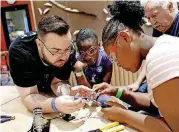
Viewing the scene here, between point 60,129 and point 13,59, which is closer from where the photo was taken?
point 60,129

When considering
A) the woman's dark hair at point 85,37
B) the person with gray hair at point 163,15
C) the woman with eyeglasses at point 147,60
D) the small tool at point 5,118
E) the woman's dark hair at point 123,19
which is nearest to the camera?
the woman with eyeglasses at point 147,60

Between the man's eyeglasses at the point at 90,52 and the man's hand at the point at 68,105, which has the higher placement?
the man's eyeglasses at the point at 90,52

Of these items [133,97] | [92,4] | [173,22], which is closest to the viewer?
[133,97]

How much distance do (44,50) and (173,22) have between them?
2.94 feet

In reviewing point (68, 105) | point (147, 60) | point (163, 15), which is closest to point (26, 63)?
point (68, 105)

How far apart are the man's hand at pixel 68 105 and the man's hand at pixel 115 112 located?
14 cm

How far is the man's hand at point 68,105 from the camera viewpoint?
1338mm

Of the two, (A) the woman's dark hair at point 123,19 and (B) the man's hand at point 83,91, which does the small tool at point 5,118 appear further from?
(A) the woman's dark hair at point 123,19

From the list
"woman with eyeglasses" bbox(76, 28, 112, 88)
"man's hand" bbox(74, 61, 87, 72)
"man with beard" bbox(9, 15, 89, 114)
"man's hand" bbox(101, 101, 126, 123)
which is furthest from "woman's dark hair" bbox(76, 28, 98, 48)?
"man's hand" bbox(101, 101, 126, 123)

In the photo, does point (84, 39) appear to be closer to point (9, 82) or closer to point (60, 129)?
point (60, 129)

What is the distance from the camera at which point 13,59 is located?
1.57 metres

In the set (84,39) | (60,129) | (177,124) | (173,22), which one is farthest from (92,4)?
(177,124)

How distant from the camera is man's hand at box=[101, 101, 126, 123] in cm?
125

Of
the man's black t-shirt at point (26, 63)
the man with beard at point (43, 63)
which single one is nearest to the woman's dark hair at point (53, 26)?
the man with beard at point (43, 63)
